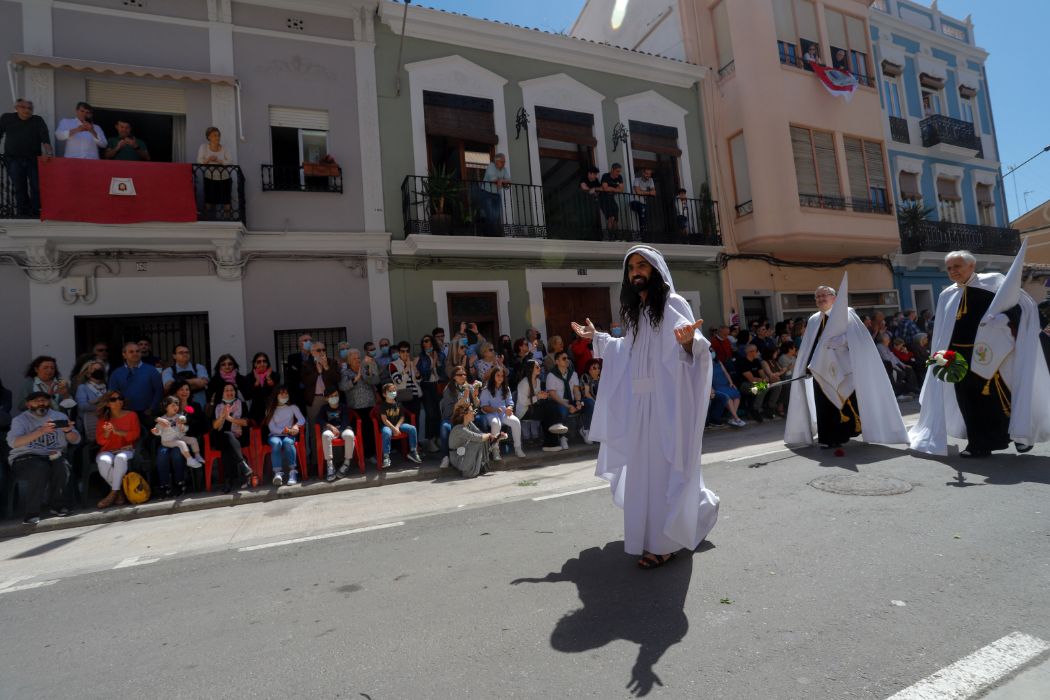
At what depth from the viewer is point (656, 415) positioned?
3.60 meters

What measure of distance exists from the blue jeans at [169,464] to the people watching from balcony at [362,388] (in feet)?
7.08

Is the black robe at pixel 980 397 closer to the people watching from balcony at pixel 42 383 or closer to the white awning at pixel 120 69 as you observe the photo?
the people watching from balcony at pixel 42 383

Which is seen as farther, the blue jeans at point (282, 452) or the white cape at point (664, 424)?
the blue jeans at point (282, 452)

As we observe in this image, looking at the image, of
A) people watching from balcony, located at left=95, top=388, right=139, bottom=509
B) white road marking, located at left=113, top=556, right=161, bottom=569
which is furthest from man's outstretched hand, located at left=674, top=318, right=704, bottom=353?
people watching from balcony, located at left=95, top=388, right=139, bottom=509

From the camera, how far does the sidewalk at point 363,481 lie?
580 cm

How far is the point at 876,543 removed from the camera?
11.4ft

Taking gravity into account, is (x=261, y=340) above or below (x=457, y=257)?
below

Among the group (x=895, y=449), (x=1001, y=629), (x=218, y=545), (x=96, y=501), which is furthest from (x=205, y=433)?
(x=895, y=449)

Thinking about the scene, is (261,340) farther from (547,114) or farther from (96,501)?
(547,114)

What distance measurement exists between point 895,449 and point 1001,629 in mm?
4342

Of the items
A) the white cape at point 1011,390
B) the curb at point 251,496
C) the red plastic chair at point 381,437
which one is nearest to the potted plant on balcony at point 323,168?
the red plastic chair at point 381,437

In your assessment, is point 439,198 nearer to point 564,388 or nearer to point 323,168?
point 323,168

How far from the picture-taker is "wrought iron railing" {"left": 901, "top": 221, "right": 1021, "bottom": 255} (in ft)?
55.4

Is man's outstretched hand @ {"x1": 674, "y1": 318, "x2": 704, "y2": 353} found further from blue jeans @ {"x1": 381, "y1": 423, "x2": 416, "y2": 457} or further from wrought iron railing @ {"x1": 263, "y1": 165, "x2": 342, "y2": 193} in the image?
wrought iron railing @ {"x1": 263, "y1": 165, "x2": 342, "y2": 193}
